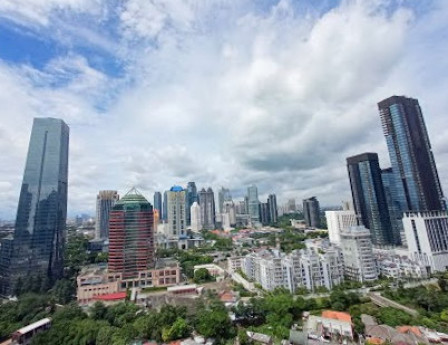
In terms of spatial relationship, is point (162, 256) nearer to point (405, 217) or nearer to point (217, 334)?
point (217, 334)

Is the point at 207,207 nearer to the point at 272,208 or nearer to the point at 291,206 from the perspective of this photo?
the point at 272,208

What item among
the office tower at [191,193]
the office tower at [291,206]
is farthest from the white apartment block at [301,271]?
the office tower at [291,206]

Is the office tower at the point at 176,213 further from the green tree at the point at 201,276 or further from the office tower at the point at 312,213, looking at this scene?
the office tower at the point at 312,213

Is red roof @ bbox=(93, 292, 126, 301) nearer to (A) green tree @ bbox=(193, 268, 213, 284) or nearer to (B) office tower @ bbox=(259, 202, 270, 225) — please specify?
(A) green tree @ bbox=(193, 268, 213, 284)

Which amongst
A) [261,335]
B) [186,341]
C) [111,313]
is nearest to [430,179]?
[261,335]

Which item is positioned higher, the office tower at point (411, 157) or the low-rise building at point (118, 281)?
the office tower at point (411, 157)
